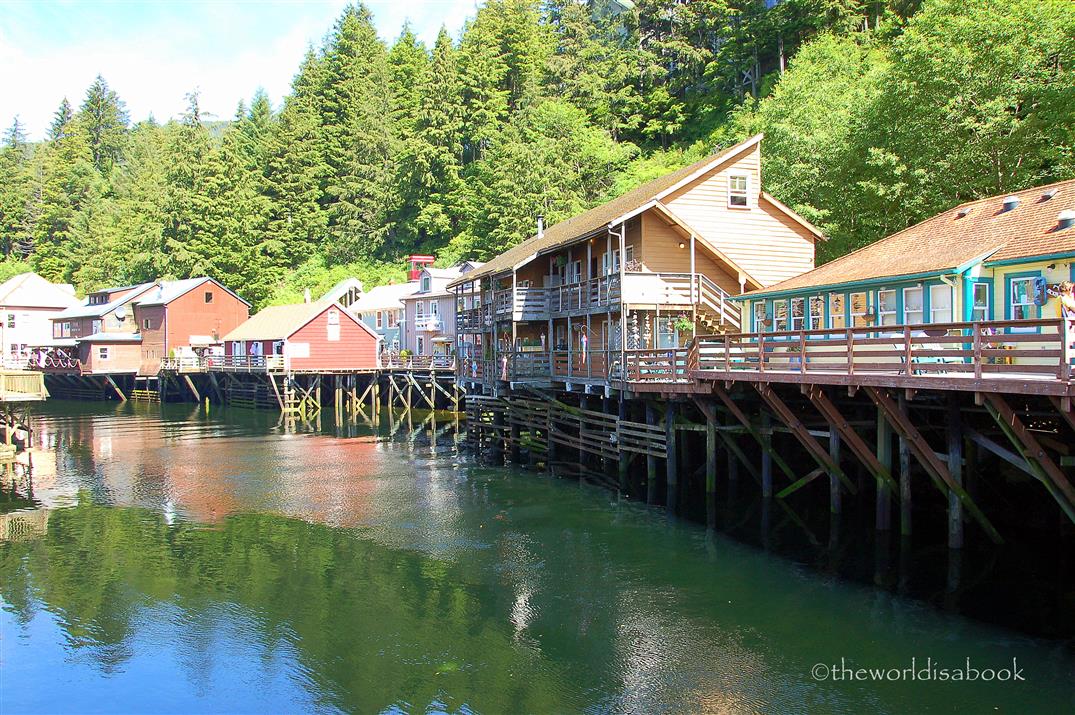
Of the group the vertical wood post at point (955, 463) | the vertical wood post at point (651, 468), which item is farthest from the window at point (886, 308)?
the vertical wood post at point (651, 468)

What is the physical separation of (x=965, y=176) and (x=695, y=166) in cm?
945

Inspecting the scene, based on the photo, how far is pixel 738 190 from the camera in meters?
28.3

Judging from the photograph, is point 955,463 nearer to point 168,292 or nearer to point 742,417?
point 742,417

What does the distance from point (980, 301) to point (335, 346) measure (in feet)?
144

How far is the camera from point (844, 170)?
1282 inches

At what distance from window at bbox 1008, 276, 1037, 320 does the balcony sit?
4068cm

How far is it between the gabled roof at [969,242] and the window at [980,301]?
63cm

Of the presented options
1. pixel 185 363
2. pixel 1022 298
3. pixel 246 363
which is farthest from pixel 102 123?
pixel 1022 298

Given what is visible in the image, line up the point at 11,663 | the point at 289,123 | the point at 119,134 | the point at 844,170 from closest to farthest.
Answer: the point at 11,663 → the point at 844,170 → the point at 289,123 → the point at 119,134

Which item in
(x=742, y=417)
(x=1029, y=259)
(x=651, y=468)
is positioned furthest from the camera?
(x=651, y=468)

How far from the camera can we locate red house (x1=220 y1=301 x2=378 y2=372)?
53.6 metres

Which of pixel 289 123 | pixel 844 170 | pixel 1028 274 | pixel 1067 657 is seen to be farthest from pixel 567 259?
pixel 289 123

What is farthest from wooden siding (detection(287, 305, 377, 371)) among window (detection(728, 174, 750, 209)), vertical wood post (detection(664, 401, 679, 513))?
vertical wood post (detection(664, 401, 679, 513))

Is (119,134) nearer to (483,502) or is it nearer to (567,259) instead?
(567,259)
